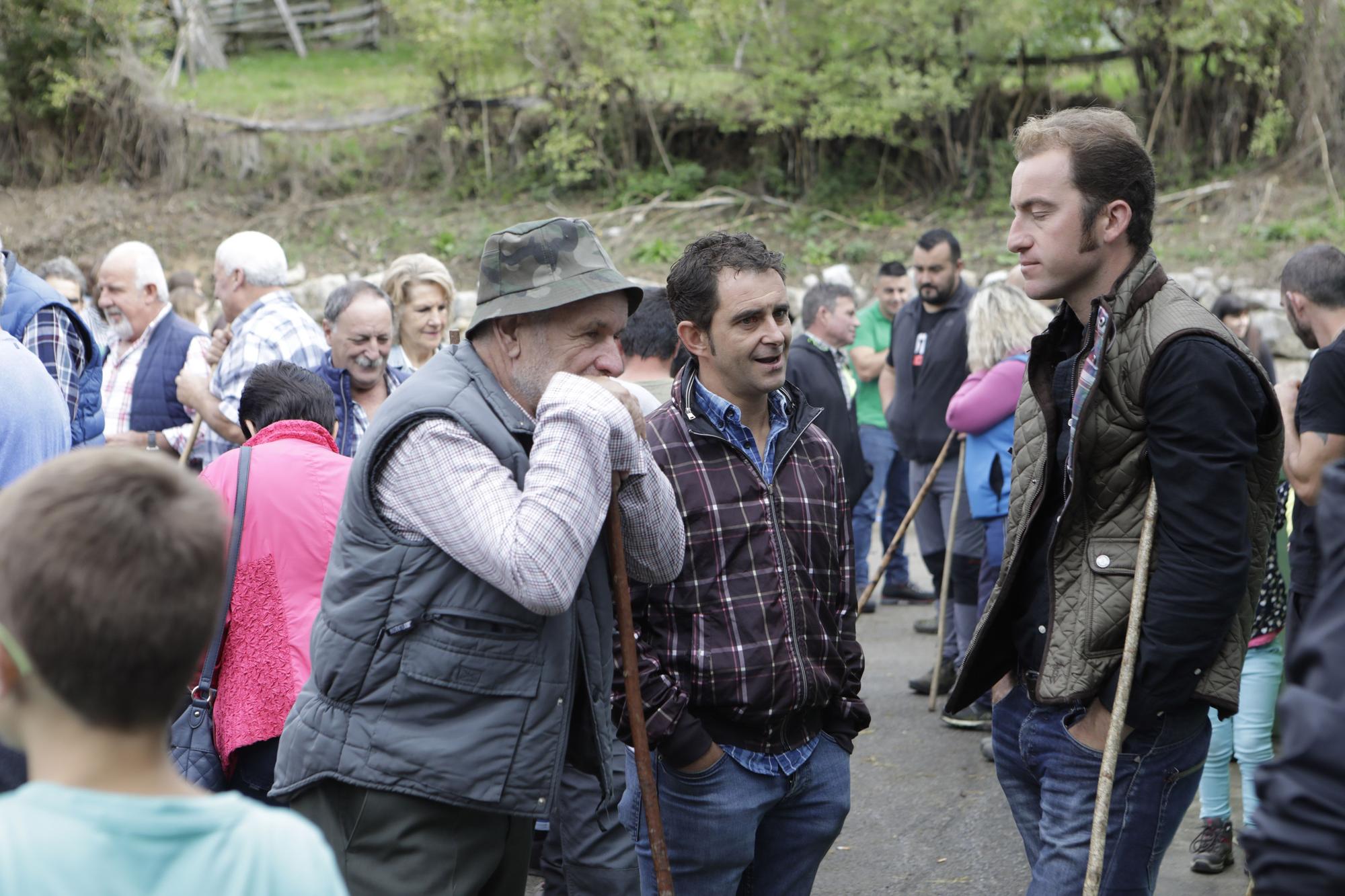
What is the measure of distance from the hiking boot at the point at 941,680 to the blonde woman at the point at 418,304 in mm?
3080

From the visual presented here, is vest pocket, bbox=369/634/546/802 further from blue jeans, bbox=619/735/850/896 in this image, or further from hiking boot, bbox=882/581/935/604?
hiking boot, bbox=882/581/935/604

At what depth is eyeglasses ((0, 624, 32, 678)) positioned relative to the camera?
1.43 metres

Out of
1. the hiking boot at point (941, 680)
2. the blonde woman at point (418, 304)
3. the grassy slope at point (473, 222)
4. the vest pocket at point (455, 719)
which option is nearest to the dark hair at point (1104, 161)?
the vest pocket at point (455, 719)

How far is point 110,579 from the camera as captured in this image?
141 centimetres

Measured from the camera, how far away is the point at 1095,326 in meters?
2.77

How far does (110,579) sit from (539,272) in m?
1.44

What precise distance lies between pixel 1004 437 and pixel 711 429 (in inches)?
128

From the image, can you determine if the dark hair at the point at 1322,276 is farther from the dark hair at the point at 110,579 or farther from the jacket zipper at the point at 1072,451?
the dark hair at the point at 110,579

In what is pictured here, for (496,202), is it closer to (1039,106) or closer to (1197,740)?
(1039,106)

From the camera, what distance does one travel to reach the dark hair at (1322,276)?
15.2 ft

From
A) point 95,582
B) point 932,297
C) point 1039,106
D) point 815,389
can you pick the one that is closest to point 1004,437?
point 815,389

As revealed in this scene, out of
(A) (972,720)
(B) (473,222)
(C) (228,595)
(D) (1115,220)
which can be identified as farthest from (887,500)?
(B) (473,222)

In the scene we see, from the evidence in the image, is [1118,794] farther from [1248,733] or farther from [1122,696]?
[1248,733]

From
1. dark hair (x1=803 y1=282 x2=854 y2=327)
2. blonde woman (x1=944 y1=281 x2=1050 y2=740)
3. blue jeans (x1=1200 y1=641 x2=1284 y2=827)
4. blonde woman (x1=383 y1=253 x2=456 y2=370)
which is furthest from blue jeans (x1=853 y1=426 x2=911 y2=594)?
blue jeans (x1=1200 y1=641 x2=1284 y2=827)
